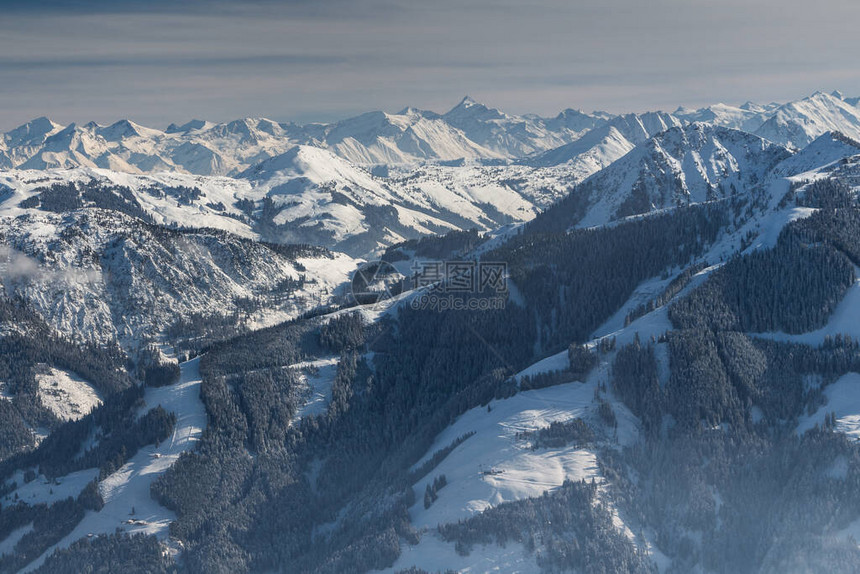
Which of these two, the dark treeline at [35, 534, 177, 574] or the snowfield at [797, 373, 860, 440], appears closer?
the dark treeline at [35, 534, 177, 574]

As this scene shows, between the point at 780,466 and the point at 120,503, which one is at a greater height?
the point at 120,503

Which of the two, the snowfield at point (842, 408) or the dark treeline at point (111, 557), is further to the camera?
the snowfield at point (842, 408)

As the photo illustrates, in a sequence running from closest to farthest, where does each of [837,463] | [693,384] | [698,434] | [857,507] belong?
1. [857,507]
2. [837,463]
3. [698,434]
4. [693,384]

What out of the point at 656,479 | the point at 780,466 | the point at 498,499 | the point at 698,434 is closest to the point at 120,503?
the point at 498,499

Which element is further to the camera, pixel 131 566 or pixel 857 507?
pixel 131 566

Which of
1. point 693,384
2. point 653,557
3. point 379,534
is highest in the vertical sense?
point 693,384

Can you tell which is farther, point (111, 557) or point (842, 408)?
point (842, 408)

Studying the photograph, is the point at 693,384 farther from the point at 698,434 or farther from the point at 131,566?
the point at 131,566

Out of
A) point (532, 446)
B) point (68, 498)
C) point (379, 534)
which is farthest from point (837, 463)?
point (68, 498)

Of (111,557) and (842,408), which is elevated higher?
(111,557)

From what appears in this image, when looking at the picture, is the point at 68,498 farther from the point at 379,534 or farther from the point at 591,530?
the point at 591,530

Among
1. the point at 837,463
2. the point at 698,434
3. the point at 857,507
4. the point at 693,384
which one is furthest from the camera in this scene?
the point at 693,384
